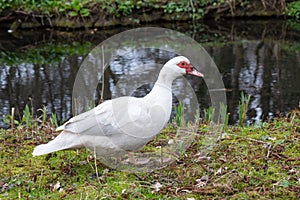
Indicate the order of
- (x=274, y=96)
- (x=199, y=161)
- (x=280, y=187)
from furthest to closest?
(x=274, y=96) < (x=199, y=161) < (x=280, y=187)

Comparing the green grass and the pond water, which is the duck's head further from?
the pond water

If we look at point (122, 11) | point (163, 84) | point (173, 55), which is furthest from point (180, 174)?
point (122, 11)

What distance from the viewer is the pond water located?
8.98m

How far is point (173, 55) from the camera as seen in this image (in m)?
11.6

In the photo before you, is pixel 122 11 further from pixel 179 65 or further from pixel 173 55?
pixel 179 65

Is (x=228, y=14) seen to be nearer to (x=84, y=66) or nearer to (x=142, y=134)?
(x=84, y=66)

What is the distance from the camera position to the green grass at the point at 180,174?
3709 millimetres

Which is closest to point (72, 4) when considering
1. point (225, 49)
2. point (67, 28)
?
point (67, 28)

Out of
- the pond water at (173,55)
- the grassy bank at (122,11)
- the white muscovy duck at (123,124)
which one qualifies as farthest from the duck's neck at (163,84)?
the grassy bank at (122,11)

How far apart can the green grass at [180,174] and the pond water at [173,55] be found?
2.65 m

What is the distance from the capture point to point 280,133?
200 inches

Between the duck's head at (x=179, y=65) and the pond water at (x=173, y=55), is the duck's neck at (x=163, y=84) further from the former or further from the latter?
the pond water at (x=173, y=55)

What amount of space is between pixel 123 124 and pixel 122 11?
37.8 feet

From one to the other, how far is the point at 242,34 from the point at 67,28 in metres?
5.38
